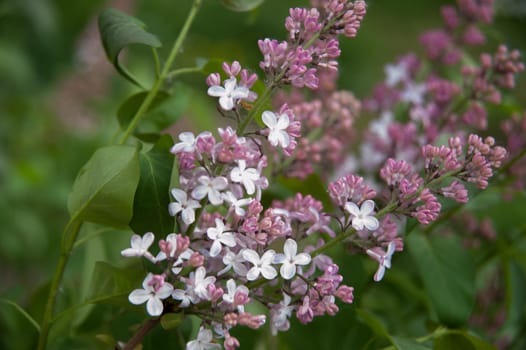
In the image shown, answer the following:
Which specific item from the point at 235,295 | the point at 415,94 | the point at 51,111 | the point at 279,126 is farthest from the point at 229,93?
the point at 51,111

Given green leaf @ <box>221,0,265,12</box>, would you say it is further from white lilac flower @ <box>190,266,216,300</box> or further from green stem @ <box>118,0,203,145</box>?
white lilac flower @ <box>190,266,216,300</box>

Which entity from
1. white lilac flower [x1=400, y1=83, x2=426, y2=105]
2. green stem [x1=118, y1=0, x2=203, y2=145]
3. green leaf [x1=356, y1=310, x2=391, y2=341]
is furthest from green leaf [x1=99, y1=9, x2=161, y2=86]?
white lilac flower [x1=400, y1=83, x2=426, y2=105]

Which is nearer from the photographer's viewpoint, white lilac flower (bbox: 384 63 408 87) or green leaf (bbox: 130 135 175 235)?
green leaf (bbox: 130 135 175 235)

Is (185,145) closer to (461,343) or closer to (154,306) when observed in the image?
(154,306)

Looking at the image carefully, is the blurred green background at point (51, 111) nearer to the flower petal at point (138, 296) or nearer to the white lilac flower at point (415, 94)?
the white lilac flower at point (415, 94)

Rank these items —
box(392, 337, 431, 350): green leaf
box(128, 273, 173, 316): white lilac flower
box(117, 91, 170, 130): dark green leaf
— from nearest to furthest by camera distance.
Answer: box(128, 273, 173, 316): white lilac flower < box(392, 337, 431, 350): green leaf < box(117, 91, 170, 130): dark green leaf

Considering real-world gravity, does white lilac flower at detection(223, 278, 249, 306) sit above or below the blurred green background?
above

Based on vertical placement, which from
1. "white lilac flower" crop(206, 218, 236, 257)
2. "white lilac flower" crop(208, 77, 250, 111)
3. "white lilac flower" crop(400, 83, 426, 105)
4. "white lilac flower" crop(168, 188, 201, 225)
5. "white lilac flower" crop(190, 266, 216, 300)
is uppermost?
"white lilac flower" crop(208, 77, 250, 111)

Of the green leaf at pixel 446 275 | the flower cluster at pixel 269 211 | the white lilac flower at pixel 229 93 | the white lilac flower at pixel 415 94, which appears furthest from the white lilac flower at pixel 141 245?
the white lilac flower at pixel 415 94

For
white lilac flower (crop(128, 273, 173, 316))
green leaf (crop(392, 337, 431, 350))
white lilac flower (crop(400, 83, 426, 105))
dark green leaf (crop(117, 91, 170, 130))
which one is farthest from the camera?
white lilac flower (crop(400, 83, 426, 105))
